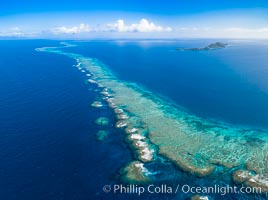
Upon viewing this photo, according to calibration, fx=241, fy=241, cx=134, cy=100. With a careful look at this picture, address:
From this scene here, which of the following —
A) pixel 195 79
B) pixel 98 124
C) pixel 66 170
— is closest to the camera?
pixel 66 170

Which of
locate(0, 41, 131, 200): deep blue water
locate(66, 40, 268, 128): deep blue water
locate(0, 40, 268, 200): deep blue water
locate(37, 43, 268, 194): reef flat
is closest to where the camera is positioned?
locate(0, 41, 131, 200): deep blue water

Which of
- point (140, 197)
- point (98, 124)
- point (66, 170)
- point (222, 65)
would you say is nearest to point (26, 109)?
point (98, 124)

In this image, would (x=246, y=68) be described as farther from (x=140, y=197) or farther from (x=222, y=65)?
(x=140, y=197)

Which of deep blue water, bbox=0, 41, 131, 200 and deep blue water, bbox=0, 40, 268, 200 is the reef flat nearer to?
deep blue water, bbox=0, 40, 268, 200

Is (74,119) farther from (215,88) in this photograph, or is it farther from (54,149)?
(215,88)

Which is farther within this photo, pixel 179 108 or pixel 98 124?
pixel 179 108

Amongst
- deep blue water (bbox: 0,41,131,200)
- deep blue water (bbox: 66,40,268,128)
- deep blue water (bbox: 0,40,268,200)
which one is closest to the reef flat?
deep blue water (bbox: 0,40,268,200)
